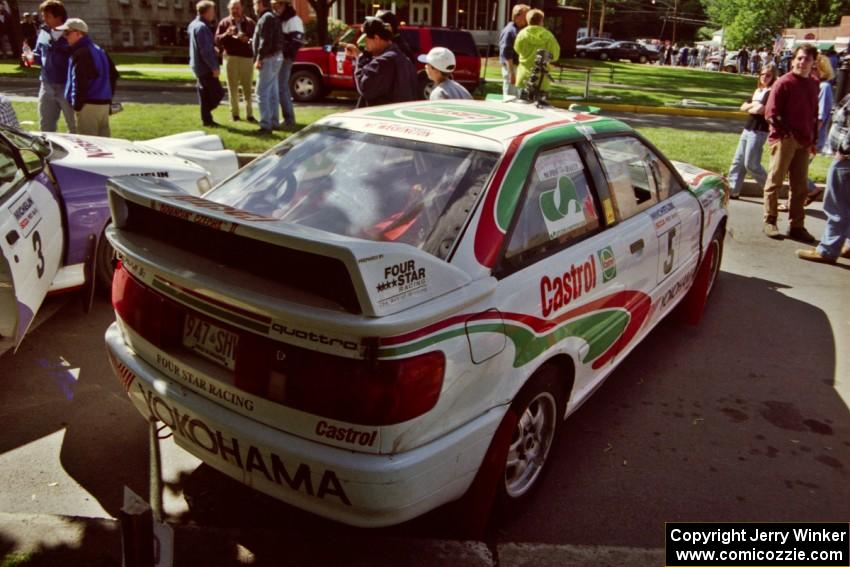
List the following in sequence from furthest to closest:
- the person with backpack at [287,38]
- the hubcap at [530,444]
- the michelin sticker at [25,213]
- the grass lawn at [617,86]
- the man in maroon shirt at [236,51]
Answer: the grass lawn at [617,86] < the man in maroon shirt at [236,51] < the person with backpack at [287,38] < the michelin sticker at [25,213] < the hubcap at [530,444]

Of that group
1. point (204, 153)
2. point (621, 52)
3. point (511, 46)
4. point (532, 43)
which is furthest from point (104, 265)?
point (621, 52)

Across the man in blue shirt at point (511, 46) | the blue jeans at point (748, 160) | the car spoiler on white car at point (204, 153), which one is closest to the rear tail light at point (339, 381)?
the car spoiler on white car at point (204, 153)

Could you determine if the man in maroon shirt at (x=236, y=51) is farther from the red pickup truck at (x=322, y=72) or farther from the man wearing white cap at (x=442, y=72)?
the man wearing white cap at (x=442, y=72)

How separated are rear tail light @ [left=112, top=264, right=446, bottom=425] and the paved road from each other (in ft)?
2.19

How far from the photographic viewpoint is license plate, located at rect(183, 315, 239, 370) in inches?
97.1

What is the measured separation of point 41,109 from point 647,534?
8143 mm

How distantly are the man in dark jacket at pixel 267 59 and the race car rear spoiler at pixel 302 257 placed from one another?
8186mm

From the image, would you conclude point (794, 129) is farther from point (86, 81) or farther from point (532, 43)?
point (86, 81)

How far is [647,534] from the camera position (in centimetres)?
296

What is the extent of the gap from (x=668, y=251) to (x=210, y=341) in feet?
9.06

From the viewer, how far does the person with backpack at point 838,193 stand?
6.52m

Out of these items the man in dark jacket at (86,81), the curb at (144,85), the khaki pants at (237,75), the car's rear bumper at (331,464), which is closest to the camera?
the car's rear bumper at (331,464)

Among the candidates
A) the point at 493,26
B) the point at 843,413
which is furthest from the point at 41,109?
the point at 493,26

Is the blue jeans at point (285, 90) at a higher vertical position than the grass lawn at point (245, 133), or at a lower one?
higher
